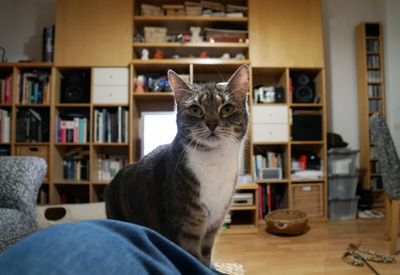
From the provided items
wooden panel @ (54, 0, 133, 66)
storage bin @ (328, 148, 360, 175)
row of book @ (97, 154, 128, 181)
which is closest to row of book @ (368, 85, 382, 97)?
storage bin @ (328, 148, 360, 175)

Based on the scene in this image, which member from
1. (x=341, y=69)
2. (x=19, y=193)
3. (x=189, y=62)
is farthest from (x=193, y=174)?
(x=341, y=69)

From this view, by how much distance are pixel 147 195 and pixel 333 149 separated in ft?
8.47

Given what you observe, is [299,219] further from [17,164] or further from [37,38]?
[37,38]

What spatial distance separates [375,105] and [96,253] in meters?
3.68

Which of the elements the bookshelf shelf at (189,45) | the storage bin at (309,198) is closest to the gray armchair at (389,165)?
the storage bin at (309,198)

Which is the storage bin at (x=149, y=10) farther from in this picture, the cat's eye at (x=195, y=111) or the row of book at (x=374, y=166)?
the row of book at (x=374, y=166)

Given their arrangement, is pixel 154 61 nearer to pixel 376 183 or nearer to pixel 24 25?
pixel 24 25

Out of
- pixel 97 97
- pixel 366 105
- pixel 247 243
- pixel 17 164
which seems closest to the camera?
pixel 17 164

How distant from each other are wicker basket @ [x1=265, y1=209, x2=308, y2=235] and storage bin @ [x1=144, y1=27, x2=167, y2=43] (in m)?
2.10

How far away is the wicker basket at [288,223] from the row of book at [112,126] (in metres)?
1.61

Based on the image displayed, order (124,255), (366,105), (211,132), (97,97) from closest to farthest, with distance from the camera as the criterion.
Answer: (124,255) < (211,132) < (97,97) < (366,105)

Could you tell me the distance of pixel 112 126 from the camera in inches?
102

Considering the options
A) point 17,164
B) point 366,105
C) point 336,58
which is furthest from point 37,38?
point 366,105

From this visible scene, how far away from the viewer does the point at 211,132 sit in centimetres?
59
